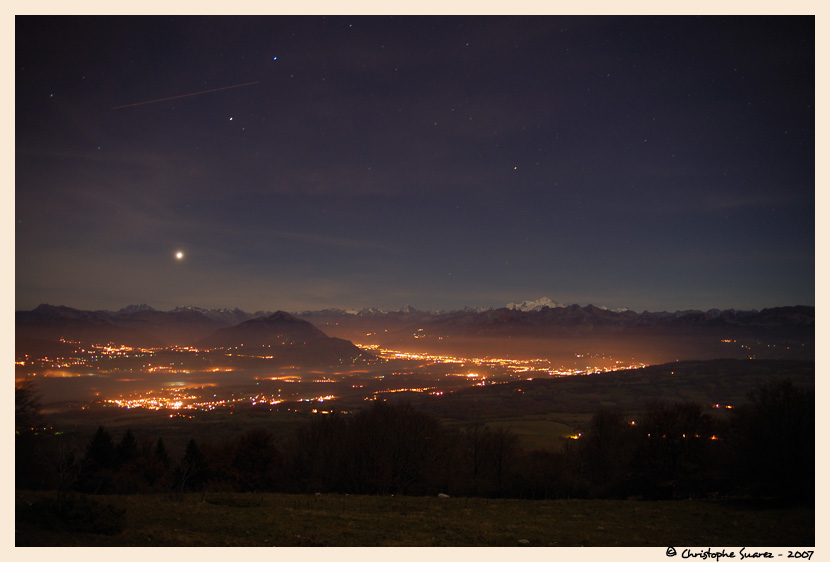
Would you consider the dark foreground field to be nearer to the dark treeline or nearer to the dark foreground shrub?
the dark foreground shrub

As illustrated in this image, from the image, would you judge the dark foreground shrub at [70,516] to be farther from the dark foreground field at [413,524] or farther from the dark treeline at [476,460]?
the dark treeline at [476,460]

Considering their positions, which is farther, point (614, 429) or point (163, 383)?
point (163, 383)

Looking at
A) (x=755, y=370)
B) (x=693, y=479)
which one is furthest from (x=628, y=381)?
(x=693, y=479)

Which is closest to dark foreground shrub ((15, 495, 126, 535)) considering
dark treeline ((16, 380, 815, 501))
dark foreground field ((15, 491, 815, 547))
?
dark foreground field ((15, 491, 815, 547))

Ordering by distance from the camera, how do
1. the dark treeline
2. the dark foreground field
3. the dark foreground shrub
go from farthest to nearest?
the dark treeline
the dark foreground field
the dark foreground shrub

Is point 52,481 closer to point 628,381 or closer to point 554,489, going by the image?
point 554,489

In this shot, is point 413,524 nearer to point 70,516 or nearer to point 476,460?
point 70,516
